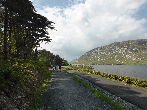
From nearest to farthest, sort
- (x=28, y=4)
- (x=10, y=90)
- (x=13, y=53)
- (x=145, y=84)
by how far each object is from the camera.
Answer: (x=10, y=90) → (x=28, y=4) → (x=13, y=53) → (x=145, y=84)

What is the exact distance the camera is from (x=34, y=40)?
755 inches

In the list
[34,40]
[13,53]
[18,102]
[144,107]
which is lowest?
[144,107]

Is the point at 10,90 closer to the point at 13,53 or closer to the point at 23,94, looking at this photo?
the point at 23,94

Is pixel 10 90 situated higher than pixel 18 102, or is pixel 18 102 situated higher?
pixel 10 90

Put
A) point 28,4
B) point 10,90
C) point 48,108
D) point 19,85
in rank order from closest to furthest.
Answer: point 10,90 → point 19,85 → point 48,108 → point 28,4

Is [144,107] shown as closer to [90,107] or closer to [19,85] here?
[90,107]

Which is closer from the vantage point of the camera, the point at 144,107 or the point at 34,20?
the point at 144,107

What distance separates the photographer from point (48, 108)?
7.72m

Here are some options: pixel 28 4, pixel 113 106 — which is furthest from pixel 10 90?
pixel 28 4

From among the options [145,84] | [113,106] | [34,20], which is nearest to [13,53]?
[34,20]

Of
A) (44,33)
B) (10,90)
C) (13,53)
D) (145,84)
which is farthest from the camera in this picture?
(44,33)

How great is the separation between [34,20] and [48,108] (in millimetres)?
10886

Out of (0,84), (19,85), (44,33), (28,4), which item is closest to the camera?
(0,84)

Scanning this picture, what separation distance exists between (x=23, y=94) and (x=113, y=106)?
18.9ft
